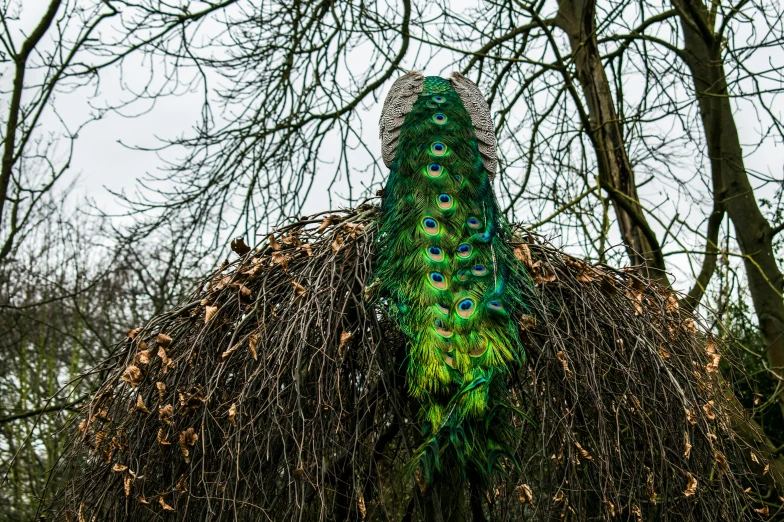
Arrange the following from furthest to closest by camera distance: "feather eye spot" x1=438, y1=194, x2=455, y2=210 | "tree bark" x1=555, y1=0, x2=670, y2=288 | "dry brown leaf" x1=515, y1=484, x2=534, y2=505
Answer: "tree bark" x1=555, y1=0, x2=670, y2=288 → "feather eye spot" x1=438, y1=194, x2=455, y2=210 → "dry brown leaf" x1=515, y1=484, x2=534, y2=505

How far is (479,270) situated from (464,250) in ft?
0.36

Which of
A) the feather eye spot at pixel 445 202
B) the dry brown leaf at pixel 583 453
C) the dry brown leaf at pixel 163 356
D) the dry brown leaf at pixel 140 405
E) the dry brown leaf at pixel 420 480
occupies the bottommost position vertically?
the dry brown leaf at pixel 420 480

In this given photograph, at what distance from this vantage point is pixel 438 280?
3.35 meters

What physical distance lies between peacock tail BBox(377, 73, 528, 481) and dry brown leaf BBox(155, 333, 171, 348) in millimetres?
782

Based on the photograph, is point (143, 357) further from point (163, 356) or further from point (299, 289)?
point (299, 289)

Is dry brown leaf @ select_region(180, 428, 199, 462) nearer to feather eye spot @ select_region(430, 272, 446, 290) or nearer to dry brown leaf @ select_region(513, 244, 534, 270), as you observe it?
feather eye spot @ select_region(430, 272, 446, 290)

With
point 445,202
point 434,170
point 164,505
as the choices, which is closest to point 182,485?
point 164,505

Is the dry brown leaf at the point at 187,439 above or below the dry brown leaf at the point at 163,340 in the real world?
below

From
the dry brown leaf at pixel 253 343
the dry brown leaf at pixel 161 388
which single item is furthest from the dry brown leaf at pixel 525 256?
the dry brown leaf at pixel 161 388

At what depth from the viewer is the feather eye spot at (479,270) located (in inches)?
133

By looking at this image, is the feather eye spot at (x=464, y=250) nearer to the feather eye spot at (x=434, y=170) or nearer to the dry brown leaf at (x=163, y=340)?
the feather eye spot at (x=434, y=170)

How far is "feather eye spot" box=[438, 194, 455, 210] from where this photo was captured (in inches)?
140

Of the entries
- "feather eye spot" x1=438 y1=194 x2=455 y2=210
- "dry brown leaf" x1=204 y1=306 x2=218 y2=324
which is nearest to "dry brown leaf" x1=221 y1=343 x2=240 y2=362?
"dry brown leaf" x1=204 y1=306 x2=218 y2=324

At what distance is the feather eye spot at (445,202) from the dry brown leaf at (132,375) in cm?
128
